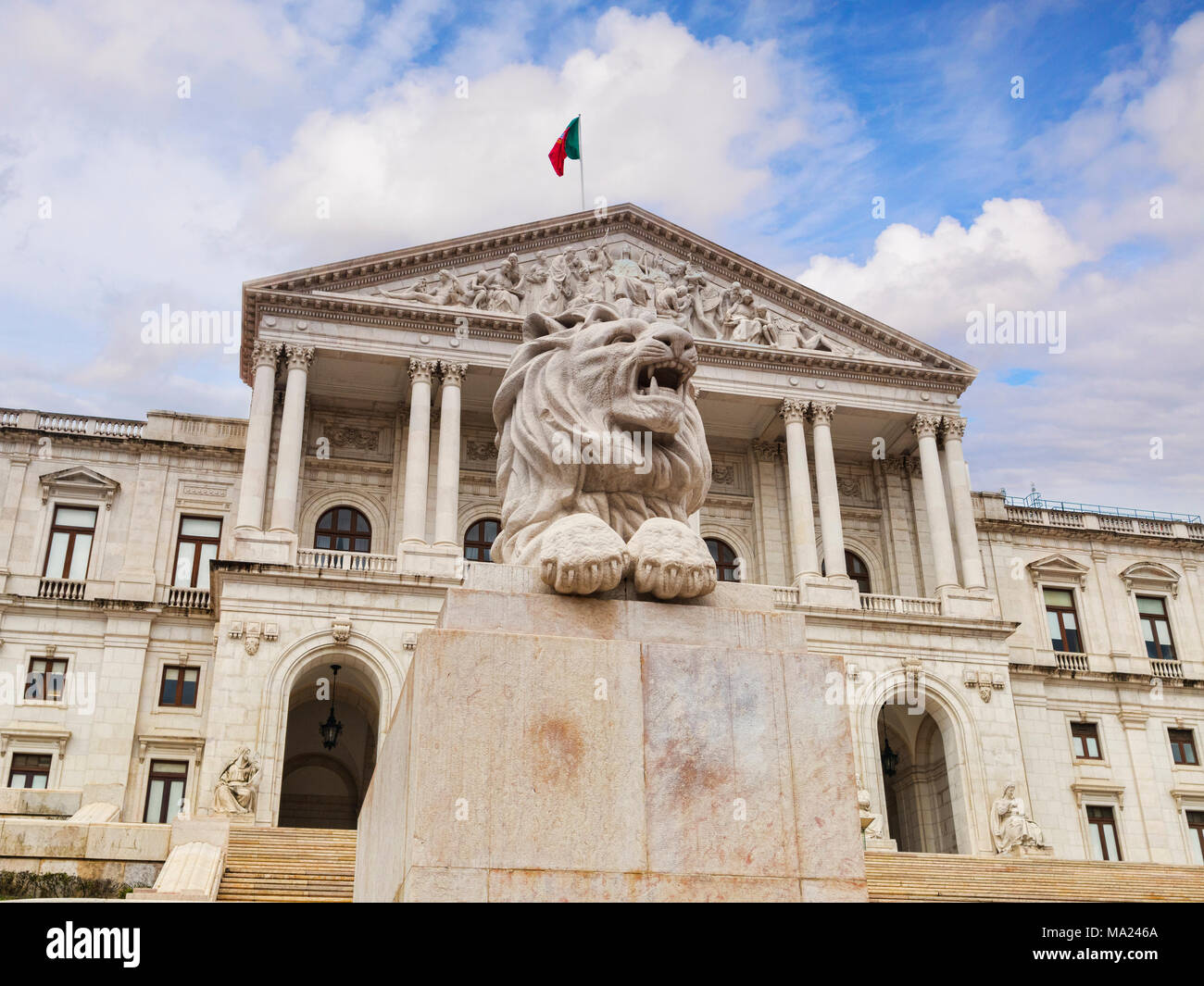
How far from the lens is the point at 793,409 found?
37750mm

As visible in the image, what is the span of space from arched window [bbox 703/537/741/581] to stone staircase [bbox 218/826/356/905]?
18.3 m

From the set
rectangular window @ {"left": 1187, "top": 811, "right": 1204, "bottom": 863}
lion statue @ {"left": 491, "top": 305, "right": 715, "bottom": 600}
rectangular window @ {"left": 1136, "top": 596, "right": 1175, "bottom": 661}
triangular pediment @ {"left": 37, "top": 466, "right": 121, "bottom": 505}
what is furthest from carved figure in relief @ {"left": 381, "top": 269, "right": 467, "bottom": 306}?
lion statue @ {"left": 491, "top": 305, "right": 715, "bottom": 600}

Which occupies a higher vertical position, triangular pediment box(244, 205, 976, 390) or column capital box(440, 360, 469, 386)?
triangular pediment box(244, 205, 976, 390)

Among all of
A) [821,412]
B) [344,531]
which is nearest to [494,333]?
[344,531]

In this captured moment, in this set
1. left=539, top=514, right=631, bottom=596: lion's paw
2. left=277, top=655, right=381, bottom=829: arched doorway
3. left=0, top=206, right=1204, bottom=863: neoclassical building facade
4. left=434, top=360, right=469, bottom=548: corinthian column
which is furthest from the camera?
left=277, top=655, right=381, bottom=829: arched doorway

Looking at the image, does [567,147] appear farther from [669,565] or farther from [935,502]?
[669,565]

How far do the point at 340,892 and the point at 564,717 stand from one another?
39.5 ft

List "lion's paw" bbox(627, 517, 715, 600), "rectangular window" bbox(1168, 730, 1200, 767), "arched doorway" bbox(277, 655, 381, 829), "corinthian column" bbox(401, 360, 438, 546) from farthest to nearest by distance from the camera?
1. "rectangular window" bbox(1168, 730, 1200, 767)
2. "arched doorway" bbox(277, 655, 381, 829)
3. "corinthian column" bbox(401, 360, 438, 546)
4. "lion's paw" bbox(627, 517, 715, 600)

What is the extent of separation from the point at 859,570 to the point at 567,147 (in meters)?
16.2

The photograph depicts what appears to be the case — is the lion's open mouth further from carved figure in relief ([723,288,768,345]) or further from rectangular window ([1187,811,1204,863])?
rectangular window ([1187,811,1204,863])

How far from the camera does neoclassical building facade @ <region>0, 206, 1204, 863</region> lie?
105 feet

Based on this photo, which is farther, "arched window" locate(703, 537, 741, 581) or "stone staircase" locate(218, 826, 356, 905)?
"arched window" locate(703, 537, 741, 581)
